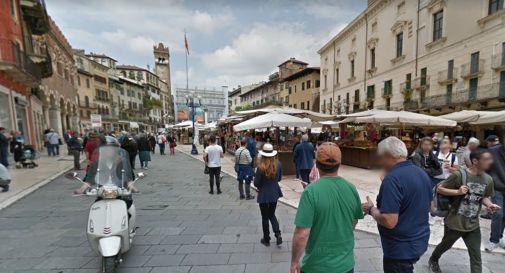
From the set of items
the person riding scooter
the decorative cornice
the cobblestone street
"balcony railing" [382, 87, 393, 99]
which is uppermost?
the decorative cornice

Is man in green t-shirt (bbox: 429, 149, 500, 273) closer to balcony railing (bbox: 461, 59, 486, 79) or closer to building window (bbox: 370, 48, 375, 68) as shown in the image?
balcony railing (bbox: 461, 59, 486, 79)

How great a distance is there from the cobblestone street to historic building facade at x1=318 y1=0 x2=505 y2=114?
19.5 meters

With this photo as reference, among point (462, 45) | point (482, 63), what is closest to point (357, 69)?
point (462, 45)

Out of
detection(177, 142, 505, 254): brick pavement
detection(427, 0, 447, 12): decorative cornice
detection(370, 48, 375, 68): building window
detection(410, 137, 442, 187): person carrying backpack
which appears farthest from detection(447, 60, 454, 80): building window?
detection(410, 137, 442, 187): person carrying backpack

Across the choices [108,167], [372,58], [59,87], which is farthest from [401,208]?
[372,58]

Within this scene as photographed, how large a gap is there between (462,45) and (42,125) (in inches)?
1324

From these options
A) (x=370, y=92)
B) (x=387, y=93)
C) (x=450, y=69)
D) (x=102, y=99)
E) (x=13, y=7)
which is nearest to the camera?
(x=13, y=7)

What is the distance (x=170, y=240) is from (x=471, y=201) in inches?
163

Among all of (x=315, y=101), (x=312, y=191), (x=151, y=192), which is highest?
(x=315, y=101)

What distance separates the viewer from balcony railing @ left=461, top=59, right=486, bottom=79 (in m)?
17.2

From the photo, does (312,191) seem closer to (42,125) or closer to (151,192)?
(151,192)

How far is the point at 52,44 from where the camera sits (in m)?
20.4

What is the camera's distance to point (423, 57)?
2239 cm

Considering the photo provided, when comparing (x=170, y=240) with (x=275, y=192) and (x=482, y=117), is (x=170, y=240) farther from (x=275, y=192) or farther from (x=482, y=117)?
(x=482, y=117)
